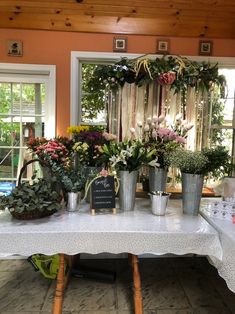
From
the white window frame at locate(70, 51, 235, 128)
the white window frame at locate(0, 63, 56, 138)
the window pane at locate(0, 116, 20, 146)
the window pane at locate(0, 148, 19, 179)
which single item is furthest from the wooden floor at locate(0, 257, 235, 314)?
the white window frame at locate(70, 51, 235, 128)

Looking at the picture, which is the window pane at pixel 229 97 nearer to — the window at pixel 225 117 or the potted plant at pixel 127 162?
the window at pixel 225 117

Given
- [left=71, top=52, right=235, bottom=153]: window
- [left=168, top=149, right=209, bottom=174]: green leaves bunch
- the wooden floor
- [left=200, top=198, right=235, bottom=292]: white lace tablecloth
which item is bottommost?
the wooden floor

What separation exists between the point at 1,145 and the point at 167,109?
5.58ft

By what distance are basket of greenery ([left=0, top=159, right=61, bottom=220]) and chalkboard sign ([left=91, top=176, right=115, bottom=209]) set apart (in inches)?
8.9

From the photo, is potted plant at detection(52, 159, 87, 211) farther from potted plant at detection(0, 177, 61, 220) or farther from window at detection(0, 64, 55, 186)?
window at detection(0, 64, 55, 186)

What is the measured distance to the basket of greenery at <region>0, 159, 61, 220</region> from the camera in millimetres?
1534

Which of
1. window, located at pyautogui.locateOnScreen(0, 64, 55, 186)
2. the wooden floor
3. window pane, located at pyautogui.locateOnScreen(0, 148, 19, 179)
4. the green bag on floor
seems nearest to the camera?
the wooden floor

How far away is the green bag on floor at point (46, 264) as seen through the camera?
7.29 feet

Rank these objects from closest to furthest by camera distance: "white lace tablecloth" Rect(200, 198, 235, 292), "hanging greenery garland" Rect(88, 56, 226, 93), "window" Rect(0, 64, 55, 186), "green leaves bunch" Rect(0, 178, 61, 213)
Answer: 1. "white lace tablecloth" Rect(200, 198, 235, 292)
2. "green leaves bunch" Rect(0, 178, 61, 213)
3. "hanging greenery garland" Rect(88, 56, 226, 93)
4. "window" Rect(0, 64, 55, 186)

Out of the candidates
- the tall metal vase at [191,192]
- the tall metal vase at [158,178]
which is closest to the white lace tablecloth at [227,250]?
the tall metal vase at [191,192]

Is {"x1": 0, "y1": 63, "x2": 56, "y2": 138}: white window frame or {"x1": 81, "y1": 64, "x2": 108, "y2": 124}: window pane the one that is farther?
{"x1": 81, "y1": 64, "x2": 108, "y2": 124}: window pane

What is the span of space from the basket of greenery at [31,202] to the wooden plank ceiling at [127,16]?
161 cm

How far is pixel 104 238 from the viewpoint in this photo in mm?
1466

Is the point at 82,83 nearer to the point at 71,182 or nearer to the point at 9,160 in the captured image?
the point at 9,160
